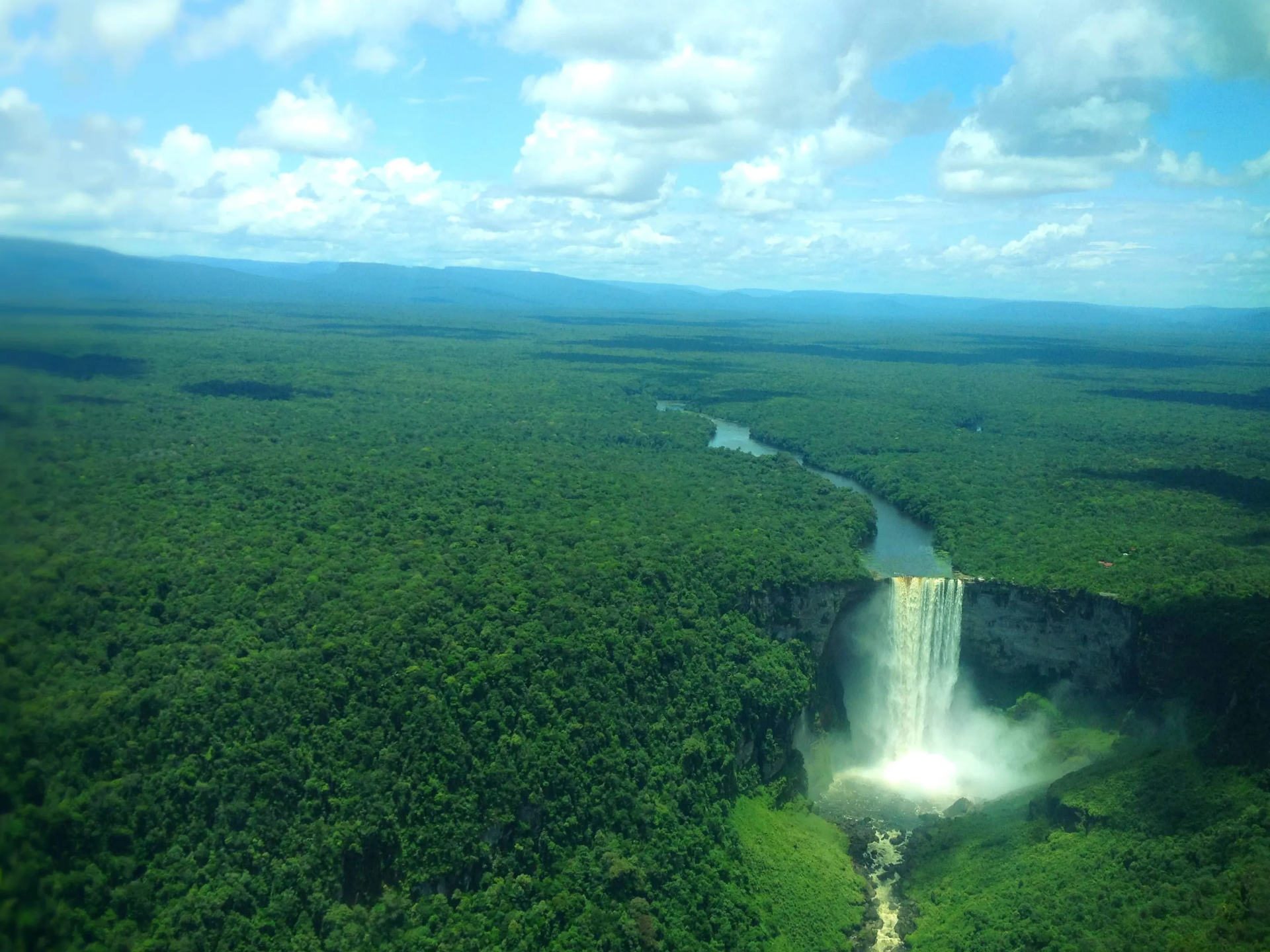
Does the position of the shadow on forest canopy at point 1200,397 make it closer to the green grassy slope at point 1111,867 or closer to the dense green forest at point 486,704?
the dense green forest at point 486,704

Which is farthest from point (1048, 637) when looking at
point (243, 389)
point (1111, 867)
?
point (243, 389)

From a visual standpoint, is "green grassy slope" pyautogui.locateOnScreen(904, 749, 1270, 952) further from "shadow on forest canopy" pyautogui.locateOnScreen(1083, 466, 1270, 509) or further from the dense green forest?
"shadow on forest canopy" pyautogui.locateOnScreen(1083, 466, 1270, 509)

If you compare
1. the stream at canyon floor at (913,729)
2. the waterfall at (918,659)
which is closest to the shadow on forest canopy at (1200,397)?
the waterfall at (918,659)

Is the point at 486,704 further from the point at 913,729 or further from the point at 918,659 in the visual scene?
the point at 918,659

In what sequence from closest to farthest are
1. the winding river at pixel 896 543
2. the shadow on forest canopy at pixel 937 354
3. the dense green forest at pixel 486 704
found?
1. the dense green forest at pixel 486 704
2. the winding river at pixel 896 543
3. the shadow on forest canopy at pixel 937 354

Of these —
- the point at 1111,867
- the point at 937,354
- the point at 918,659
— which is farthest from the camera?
the point at 937,354
